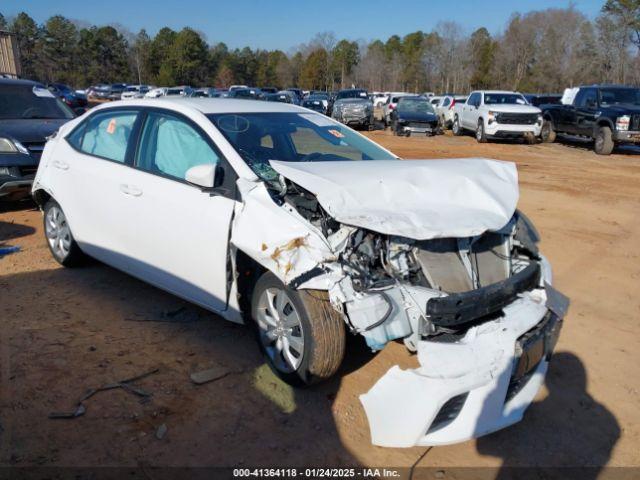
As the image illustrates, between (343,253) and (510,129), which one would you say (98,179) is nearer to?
(343,253)

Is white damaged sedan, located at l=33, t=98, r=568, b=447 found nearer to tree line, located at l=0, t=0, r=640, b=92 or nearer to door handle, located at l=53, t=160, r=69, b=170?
door handle, located at l=53, t=160, r=69, b=170

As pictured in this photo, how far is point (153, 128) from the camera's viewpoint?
4.24 m

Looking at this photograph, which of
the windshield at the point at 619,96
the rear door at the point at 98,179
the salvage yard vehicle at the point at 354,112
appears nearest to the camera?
the rear door at the point at 98,179

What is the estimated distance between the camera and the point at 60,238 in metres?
5.28

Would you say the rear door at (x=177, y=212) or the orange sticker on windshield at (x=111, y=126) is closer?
the rear door at (x=177, y=212)

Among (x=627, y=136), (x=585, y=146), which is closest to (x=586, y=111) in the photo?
(x=627, y=136)

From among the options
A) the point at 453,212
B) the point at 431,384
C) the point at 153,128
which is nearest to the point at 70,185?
the point at 153,128

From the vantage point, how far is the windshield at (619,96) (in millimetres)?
15867

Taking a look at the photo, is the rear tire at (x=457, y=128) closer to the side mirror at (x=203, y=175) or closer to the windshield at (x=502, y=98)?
the windshield at (x=502, y=98)

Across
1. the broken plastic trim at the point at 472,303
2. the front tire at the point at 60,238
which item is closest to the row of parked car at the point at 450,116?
the front tire at the point at 60,238

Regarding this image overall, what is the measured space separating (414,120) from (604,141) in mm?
7788

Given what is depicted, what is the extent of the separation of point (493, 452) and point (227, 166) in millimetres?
2395

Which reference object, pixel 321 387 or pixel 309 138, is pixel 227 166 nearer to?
pixel 309 138

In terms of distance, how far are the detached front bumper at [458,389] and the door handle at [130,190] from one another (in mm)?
2433
